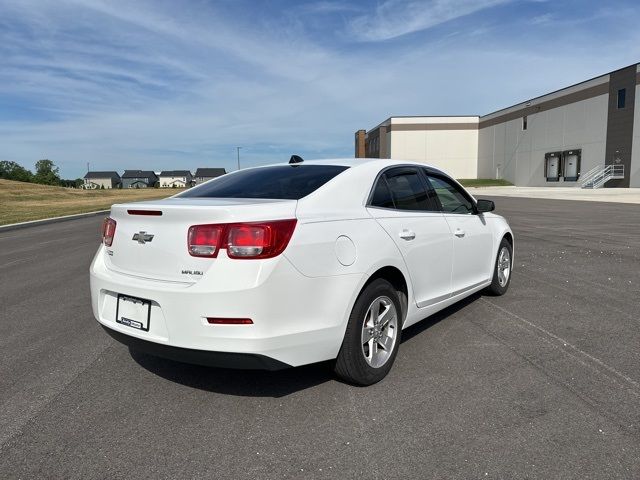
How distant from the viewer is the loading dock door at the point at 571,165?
1960 inches

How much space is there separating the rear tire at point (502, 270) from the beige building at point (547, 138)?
45.8 meters

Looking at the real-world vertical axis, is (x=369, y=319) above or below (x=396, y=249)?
below

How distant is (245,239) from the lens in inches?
107

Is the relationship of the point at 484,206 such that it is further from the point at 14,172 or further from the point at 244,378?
the point at 14,172

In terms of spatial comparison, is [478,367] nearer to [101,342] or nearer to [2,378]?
[101,342]

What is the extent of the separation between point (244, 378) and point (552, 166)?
190ft

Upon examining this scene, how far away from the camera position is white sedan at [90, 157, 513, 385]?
272 centimetres

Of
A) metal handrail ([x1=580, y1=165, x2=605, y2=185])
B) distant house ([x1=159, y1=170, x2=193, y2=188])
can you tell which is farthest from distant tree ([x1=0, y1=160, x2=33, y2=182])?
metal handrail ([x1=580, y1=165, x2=605, y2=185])

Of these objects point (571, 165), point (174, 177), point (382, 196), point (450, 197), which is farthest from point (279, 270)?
point (174, 177)

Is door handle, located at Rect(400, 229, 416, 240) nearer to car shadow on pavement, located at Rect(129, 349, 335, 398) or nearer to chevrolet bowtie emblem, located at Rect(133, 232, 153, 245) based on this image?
car shadow on pavement, located at Rect(129, 349, 335, 398)

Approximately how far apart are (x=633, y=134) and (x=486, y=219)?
46903 mm

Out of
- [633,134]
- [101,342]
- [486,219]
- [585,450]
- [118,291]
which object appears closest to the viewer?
[585,450]

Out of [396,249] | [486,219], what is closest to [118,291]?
[396,249]

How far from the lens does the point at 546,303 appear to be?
5438 mm
